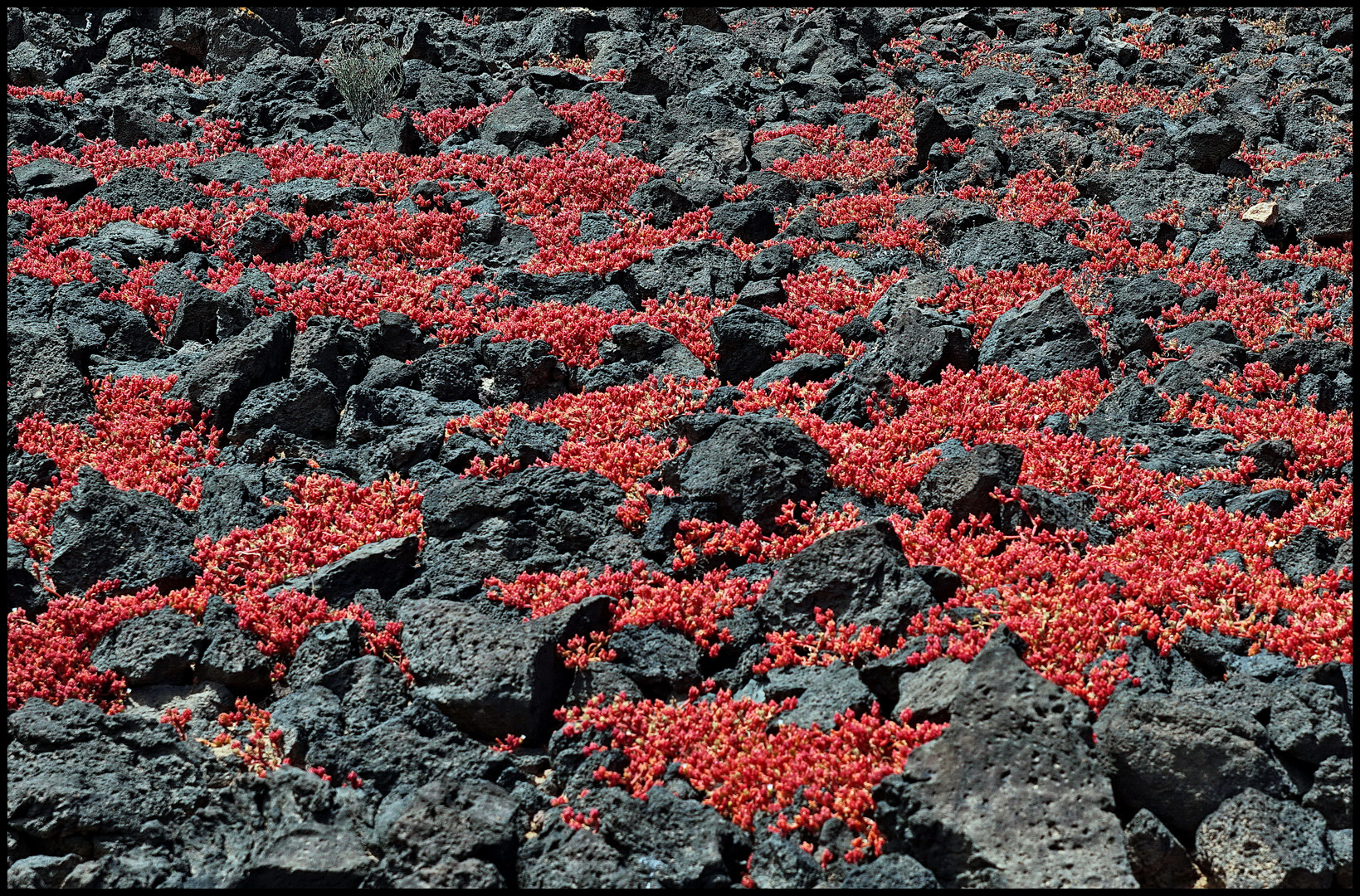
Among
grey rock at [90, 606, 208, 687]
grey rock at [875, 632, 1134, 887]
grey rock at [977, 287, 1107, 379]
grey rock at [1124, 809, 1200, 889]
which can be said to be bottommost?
grey rock at [90, 606, 208, 687]

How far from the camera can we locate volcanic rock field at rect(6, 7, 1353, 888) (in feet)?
22.9

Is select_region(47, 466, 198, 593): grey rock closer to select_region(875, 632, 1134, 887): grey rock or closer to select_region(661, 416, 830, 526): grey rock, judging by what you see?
select_region(661, 416, 830, 526): grey rock

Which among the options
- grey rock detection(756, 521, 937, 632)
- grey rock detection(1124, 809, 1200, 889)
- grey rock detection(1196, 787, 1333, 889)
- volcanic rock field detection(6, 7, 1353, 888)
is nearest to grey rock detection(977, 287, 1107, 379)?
volcanic rock field detection(6, 7, 1353, 888)

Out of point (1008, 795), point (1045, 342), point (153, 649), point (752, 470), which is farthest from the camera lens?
point (1045, 342)

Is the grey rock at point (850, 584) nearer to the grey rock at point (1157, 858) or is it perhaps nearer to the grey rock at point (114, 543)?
the grey rock at point (1157, 858)

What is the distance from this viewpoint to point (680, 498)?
1030 cm

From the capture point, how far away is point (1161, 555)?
9.33 metres

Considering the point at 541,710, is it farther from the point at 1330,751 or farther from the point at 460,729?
the point at 1330,751

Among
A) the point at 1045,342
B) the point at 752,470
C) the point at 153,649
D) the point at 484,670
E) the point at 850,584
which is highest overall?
the point at 1045,342

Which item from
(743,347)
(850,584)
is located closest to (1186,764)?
(850,584)

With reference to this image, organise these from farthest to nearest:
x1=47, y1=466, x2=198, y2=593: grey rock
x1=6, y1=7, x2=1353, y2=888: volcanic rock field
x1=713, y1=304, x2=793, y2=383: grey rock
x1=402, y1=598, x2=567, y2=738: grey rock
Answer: x1=713, y1=304, x2=793, y2=383: grey rock < x1=47, y1=466, x2=198, y2=593: grey rock < x1=402, y1=598, x2=567, y2=738: grey rock < x1=6, y1=7, x2=1353, y2=888: volcanic rock field

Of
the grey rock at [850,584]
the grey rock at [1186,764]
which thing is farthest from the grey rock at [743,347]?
the grey rock at [1186,764]

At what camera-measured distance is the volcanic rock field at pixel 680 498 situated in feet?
22.9

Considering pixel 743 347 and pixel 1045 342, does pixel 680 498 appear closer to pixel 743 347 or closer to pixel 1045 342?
pixel 743 347
